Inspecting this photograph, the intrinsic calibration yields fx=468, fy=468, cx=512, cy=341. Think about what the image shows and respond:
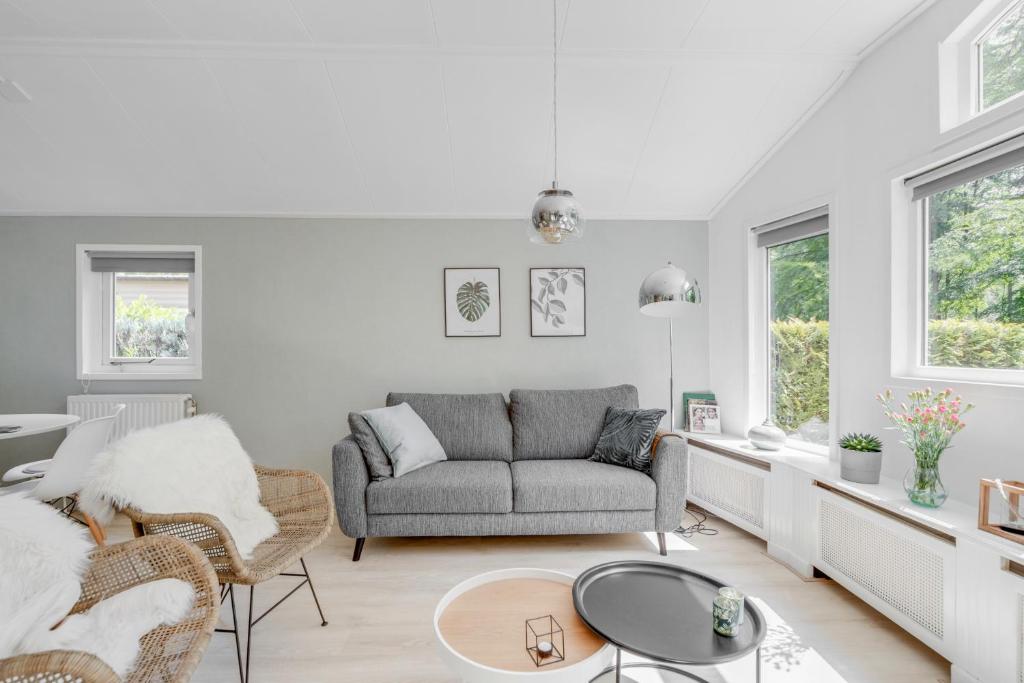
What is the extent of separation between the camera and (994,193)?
1922 millimetres

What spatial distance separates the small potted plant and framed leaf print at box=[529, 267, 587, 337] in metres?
1.83

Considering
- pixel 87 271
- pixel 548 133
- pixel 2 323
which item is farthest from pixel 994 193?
pixel 2 323

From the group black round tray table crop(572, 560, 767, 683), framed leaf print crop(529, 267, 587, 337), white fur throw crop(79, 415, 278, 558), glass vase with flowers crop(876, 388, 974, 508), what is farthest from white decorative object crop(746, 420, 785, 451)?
white fur throw crop(79, 415, 278, 558)

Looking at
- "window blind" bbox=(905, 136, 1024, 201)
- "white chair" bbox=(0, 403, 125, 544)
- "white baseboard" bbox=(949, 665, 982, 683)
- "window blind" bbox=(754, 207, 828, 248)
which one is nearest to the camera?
"white baseboard" bbox=(949, 665, 982, 683)

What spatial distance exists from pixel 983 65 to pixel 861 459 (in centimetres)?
175

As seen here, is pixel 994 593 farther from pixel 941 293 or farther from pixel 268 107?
pixel 268 107

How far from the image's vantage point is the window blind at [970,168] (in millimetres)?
1814

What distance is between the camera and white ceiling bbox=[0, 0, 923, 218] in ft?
7.14

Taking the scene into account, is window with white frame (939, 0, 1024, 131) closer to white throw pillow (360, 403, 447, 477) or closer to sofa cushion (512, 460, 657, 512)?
sofa cushion (512, 460, 657, 512)

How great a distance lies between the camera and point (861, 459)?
217cm

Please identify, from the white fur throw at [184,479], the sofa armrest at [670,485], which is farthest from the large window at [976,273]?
the white fur throw at [184,479]

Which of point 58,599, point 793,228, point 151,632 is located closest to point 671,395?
point 793,228

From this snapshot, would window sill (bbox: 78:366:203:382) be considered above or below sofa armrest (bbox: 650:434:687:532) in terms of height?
above

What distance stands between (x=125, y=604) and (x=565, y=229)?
1.81m
